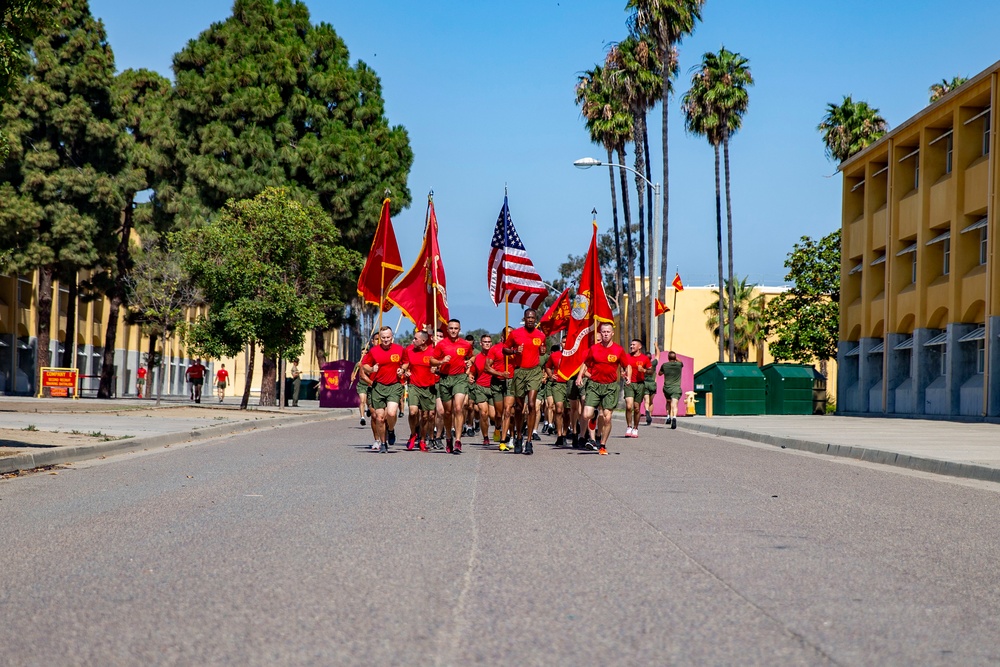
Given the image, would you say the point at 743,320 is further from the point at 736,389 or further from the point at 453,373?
the point at 453,373

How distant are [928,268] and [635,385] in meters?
14.9

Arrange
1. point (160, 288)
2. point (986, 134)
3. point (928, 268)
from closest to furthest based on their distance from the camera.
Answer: point (986, 134) → point (928, 268) → point (160, 288)

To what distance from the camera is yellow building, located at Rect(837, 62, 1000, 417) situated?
105 feet

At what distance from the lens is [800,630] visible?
538 centimetres

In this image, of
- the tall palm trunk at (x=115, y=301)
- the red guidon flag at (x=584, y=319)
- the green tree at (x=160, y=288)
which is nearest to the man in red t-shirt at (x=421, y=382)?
the red guidon flag at (x=584, y=319)

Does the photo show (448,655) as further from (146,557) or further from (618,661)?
(146,557)

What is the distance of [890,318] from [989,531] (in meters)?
31.0

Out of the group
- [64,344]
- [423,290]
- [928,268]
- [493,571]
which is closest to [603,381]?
[423,290]

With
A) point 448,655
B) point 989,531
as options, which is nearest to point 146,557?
point 448,655

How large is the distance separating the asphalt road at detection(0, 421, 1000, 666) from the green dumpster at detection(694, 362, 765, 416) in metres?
27.1

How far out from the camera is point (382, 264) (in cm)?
2458

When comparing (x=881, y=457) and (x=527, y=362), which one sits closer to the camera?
(x=881, y=457)

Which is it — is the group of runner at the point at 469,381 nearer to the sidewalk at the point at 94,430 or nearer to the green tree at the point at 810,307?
the sidewalk at the point at 94,430

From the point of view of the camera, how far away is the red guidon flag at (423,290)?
23.1 meters
